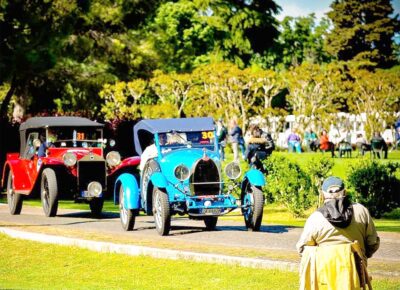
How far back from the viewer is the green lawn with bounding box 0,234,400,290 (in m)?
12.1

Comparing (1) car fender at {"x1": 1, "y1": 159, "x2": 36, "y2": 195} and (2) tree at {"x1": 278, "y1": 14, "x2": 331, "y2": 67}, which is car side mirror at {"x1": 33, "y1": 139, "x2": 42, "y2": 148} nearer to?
(1) car fender at {"x1": 1, "y1": 159, "x2": 36, "y2": 195}

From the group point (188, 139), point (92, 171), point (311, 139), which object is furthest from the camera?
point (311, 139)

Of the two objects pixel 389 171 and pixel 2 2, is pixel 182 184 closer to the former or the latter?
pixel 389 171

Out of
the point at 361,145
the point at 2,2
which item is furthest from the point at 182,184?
the point at 361,145

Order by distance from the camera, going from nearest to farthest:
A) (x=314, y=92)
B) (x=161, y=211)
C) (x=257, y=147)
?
(x=161, y=211) < (x=257, y=147) < (x=314, y=92)

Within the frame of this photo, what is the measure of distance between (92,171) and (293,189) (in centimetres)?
456

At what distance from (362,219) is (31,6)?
2754 cm

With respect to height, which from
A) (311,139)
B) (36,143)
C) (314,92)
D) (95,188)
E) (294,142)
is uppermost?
(314,92)

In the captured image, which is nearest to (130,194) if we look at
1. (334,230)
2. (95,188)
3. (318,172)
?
(95,188)

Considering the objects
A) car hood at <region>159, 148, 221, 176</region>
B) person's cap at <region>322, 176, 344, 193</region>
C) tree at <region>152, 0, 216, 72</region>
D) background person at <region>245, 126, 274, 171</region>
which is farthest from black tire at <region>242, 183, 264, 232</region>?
tree at <region>152, 0, 216, 72</region>

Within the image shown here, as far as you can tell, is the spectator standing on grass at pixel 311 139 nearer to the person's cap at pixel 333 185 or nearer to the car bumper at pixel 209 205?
the car bumper at pixel 209 205

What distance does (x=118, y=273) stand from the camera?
44.0 feet

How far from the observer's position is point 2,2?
32812 mm

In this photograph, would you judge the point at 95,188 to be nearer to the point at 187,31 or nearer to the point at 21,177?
the point at 21,177
